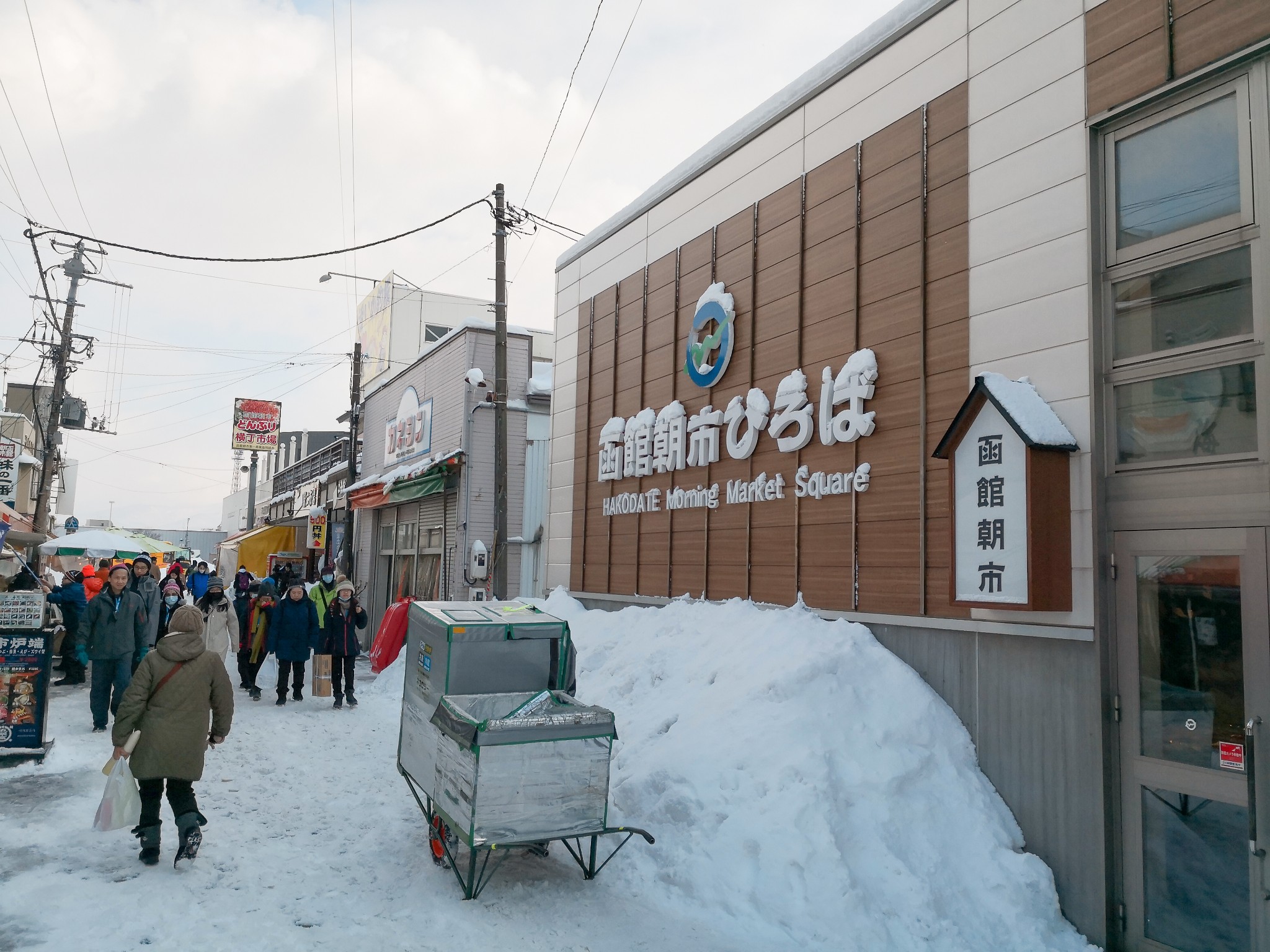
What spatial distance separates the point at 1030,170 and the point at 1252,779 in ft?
13.9

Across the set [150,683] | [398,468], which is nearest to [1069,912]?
[150,683]

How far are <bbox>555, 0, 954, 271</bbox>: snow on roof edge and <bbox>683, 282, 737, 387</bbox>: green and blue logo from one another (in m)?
1.65

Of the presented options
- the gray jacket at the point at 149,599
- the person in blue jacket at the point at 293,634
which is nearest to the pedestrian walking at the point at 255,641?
the person in blue jacket at the point at 293,634

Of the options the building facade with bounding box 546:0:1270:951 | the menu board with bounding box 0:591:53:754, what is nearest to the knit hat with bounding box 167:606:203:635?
the menu board with bounding box 0:591:53:754

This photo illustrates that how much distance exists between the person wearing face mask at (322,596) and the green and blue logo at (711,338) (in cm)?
594

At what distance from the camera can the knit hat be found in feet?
19.3

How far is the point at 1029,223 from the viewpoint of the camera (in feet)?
20.7

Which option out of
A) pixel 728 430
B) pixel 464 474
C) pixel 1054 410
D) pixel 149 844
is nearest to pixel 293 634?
pixel 464 474

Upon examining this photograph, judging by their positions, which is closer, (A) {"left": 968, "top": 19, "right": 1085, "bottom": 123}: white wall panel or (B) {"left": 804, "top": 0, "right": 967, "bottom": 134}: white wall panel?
(A) {"left": 968, "top": 19, "right": 1085, "bottom": 123}: white wall panel

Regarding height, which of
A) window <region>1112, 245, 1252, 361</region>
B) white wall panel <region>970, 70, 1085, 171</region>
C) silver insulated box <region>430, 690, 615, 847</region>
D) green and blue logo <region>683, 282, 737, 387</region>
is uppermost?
white wall panel <region>970, 70, 1085, 171</region>

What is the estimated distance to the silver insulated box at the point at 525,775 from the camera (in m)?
5.05

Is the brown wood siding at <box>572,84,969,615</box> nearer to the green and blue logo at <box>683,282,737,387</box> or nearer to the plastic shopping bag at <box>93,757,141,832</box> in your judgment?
the green and blue logo at <box>683,282,737,387</box>

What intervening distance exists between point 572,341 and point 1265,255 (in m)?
9.72

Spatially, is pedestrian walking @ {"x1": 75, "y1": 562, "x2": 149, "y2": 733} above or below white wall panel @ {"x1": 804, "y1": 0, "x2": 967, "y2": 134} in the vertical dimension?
below
